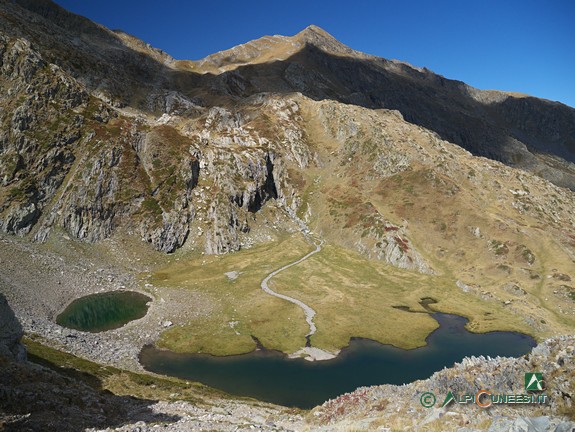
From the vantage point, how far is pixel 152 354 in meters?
78.5

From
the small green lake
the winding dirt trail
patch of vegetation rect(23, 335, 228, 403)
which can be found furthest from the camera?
the winding dirt trail

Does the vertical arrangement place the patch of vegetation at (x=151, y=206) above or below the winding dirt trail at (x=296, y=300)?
above

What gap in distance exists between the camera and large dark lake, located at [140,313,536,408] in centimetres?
6599

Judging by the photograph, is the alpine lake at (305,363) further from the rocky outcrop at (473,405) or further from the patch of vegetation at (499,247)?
the patch of vegetation at (499,247)

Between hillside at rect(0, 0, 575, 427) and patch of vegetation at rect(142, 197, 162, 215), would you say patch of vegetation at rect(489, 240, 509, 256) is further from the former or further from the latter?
patch of vegetation at rect(142, 197, 162, 215)

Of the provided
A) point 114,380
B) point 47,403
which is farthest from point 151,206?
point 47,403

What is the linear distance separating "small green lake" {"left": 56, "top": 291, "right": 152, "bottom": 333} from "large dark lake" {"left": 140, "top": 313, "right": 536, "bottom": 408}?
17.2 meters

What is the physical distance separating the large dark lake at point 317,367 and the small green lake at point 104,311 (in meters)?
17.2

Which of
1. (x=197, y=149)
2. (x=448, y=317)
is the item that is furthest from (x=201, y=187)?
(x=448, y=317)

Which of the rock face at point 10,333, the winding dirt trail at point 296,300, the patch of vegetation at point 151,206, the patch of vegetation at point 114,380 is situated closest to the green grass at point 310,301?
the winding dirt trail at point 296,300

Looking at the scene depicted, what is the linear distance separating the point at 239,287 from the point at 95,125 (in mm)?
103582

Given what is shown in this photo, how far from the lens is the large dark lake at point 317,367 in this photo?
66.0 meters

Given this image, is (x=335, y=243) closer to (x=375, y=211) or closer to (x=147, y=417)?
(x=375, y=211)

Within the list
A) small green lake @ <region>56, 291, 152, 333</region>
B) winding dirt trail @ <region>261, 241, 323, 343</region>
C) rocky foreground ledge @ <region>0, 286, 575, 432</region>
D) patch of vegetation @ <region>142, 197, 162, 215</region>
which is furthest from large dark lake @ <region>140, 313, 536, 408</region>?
patch of vegetation @ <region>142, 197, 162, 215</region>
